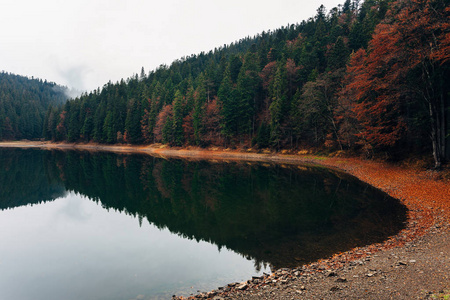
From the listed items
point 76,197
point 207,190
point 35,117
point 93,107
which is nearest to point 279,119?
point 207,190

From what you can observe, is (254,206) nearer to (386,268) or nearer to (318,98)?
(386,268)

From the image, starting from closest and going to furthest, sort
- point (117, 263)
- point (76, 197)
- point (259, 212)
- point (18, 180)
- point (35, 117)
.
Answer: point (117, 263), point (259, 212), point (76, 197), point (18, 180), point (35, 117)

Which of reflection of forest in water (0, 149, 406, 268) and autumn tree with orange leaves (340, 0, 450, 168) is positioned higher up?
autumn tree with orange leaves (340, 0, 450, 168)

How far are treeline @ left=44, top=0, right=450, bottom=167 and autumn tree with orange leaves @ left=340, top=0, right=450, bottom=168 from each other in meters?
0.09

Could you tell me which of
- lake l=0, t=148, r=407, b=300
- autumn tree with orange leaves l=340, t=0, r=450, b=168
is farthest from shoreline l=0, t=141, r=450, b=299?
autumn tree with orange leaves l=340, t=0, r=450, b=168

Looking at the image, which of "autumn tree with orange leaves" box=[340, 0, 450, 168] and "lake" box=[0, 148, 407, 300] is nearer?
"lake" box=[0, 148, 407, 300]

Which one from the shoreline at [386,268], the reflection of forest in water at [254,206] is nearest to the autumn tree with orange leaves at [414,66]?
the shoreline at [386,268]

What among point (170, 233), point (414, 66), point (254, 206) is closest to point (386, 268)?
point (170, 233)

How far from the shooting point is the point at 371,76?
2741 centimetres

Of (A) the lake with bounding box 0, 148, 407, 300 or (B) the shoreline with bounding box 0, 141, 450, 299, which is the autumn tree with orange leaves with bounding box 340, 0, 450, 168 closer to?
(B) the shoreline with bounding box 0, 141, 450, 299

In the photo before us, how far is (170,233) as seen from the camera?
47.5 feet

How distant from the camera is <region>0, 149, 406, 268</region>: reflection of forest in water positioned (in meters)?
12.0

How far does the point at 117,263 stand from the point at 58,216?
36.0ft

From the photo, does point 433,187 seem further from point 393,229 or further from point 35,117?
point 35,117
